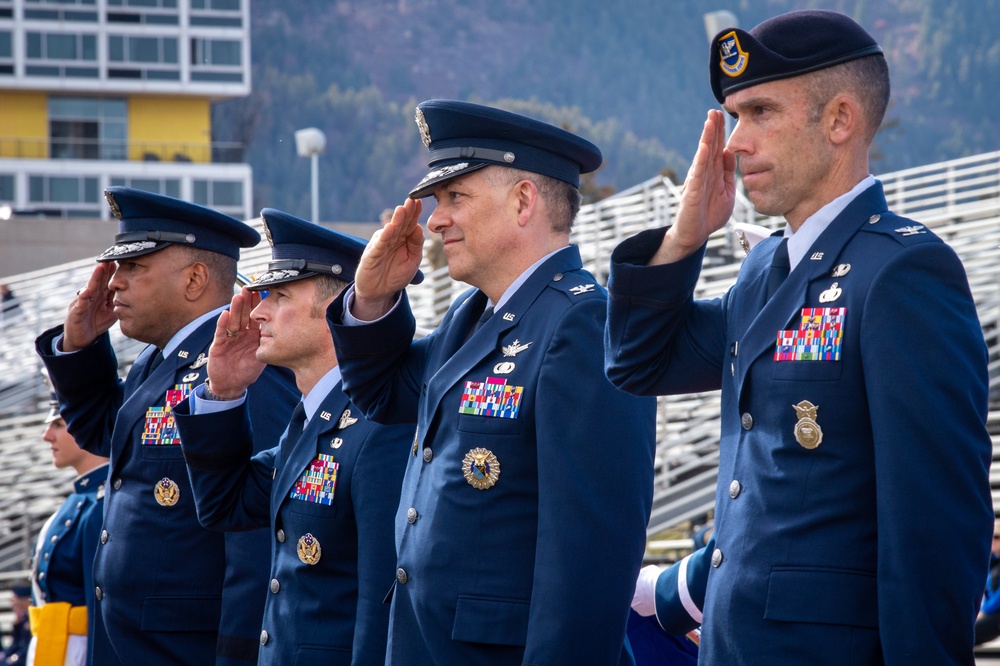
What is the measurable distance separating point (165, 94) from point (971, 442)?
45442 millimetres

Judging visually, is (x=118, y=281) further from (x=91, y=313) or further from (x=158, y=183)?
(x=158, y=183)

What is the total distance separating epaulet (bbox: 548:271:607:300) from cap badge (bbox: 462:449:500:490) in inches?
14.9

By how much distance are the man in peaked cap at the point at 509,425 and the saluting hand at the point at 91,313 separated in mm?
1777

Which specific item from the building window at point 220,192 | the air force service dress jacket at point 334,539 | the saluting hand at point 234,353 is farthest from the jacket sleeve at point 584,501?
the building window at point 220,192

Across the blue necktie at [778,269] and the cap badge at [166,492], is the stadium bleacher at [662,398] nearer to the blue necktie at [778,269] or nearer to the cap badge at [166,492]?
the cap badge at [166,492]

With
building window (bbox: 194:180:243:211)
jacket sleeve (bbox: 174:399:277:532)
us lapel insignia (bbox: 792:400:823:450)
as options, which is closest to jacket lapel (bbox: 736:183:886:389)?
us lapel insignia (bbox: 792:400:823:450)

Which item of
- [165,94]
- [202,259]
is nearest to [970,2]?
[165,94]

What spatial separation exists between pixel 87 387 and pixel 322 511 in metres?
1.73

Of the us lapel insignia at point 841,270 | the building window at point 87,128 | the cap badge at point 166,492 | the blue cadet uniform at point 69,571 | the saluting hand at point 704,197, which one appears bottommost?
the blue cadet uniform at point 69,571

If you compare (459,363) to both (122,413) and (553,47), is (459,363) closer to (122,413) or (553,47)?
(122,413)

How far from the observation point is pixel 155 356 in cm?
455

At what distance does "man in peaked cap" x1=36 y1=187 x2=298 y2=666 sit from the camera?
4.04m

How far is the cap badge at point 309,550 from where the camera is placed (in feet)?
11.2

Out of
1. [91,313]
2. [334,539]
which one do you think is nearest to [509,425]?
[334,539]
